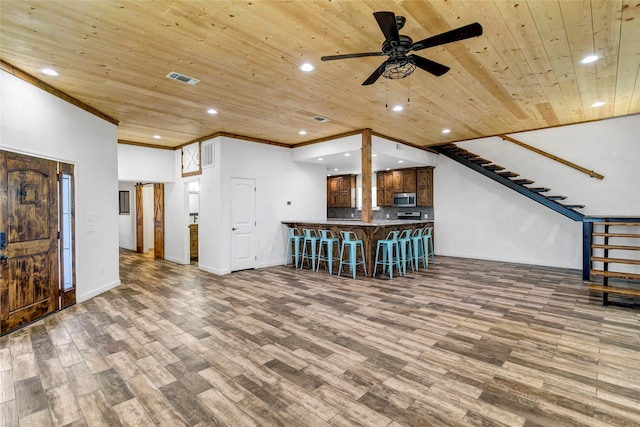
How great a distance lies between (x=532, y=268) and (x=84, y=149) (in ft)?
29.0

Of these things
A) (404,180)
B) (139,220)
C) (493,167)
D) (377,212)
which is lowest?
(139,220)

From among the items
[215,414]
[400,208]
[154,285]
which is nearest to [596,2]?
[215,414]

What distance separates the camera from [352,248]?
5.99m

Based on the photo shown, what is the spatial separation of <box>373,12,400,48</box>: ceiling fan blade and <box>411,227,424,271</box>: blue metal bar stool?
4.67m

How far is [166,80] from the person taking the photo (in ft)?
12.7

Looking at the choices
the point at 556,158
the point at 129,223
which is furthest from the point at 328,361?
the point at 129,223

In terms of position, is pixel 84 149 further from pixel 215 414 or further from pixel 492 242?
pixel 492 242

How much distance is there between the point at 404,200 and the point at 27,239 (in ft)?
27.3

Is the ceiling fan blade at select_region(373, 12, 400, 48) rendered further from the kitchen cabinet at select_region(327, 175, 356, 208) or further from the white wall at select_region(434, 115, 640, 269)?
the kitchen cabinet at select_region(327, 175, 356, 208)

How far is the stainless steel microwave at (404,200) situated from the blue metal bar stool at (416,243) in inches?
75.3

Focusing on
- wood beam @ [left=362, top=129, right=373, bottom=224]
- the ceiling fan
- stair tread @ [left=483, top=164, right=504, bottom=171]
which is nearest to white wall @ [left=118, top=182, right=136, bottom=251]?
wood beam @ [left=362, top=129, right=373, bottom=224]

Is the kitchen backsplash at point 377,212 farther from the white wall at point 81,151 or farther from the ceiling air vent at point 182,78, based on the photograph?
the white wall at point 81,151

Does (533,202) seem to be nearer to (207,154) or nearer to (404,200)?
(404,200)

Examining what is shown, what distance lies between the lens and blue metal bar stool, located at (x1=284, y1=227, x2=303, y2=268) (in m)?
7.17
